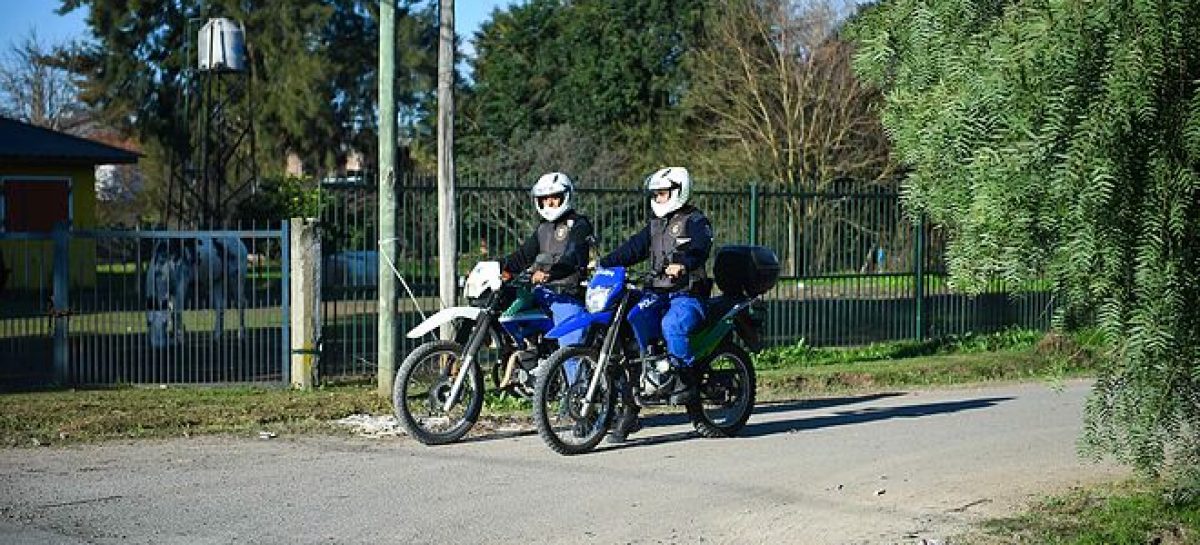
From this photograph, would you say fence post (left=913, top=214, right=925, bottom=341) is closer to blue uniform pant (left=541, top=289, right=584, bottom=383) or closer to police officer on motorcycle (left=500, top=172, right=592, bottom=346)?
police officer on motorcycle (left=500, top=172, right=592, bottom=346)

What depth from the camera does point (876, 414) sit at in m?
13.9

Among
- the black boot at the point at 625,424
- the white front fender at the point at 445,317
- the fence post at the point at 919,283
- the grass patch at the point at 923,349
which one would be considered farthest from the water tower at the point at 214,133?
the black boot at the point at 625,424

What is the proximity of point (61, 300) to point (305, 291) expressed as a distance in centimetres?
216

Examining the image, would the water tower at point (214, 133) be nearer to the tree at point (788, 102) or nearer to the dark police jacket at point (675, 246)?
the tree at point (788, 102)

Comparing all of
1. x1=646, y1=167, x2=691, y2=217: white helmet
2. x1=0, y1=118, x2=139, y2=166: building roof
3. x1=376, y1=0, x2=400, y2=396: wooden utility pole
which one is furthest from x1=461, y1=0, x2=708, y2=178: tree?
x1=646, y1=167, x2=691, y2=217: white helmet

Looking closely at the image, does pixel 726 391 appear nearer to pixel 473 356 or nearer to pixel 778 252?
pixel 473 356

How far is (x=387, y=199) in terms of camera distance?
45.8 ft

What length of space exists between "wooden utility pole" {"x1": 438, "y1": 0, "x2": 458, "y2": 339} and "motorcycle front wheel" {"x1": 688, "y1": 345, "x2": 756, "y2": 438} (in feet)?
9.68

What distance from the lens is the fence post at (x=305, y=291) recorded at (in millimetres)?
14438

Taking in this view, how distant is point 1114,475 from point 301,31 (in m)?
50.1

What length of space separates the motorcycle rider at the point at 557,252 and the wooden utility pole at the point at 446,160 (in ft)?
6.73

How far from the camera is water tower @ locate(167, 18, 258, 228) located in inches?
1067

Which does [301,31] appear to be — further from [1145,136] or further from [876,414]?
[1145,136]

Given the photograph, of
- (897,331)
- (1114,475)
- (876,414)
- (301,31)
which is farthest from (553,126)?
(1114,475)
